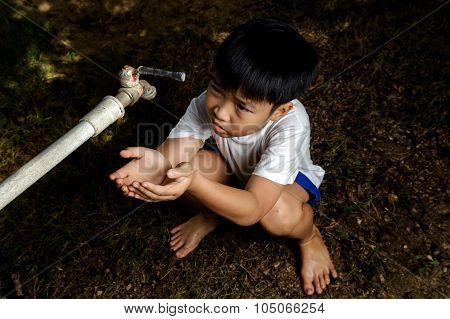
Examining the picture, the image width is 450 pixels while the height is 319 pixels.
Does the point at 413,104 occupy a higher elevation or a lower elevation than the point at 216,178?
higher

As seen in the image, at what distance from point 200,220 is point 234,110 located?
1.00 m

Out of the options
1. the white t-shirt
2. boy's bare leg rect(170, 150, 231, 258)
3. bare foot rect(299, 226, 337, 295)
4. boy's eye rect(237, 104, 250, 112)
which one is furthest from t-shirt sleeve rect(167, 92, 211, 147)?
bare foot rect(299, 226, 337, 295)

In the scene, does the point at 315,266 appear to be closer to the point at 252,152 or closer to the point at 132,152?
the point at 252,152

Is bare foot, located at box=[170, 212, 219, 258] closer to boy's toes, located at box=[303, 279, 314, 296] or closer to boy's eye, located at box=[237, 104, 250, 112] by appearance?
boy's toes, located at box=[303, 279, 314, 296]

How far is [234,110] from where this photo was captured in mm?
1734

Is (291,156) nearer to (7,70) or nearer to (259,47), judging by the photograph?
(259,47)

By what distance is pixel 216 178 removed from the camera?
2.34 m

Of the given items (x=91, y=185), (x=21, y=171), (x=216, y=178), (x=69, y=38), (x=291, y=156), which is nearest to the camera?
(x=21, y=171)

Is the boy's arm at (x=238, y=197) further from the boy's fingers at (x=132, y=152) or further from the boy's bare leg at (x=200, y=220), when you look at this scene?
the boy's bare leg at (x=200, y=220)

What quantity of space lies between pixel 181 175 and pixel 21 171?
675 mm

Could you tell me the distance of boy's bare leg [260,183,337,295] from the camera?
207 cm

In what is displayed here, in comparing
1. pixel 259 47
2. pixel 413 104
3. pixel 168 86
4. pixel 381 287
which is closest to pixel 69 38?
pixel 168 86

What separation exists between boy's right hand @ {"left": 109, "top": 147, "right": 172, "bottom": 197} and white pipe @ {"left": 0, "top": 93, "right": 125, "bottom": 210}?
21cm

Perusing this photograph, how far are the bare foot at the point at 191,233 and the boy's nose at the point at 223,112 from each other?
889mm
